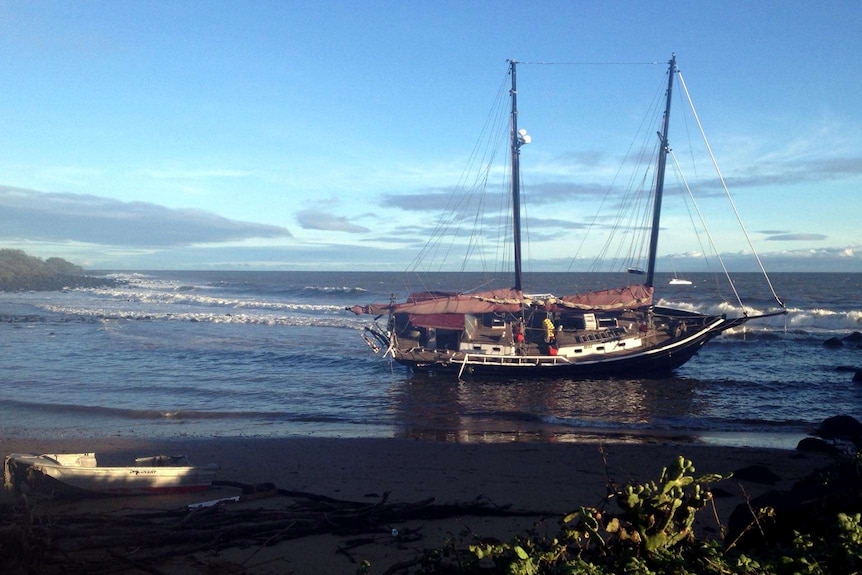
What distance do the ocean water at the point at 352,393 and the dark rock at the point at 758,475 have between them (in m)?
4.09

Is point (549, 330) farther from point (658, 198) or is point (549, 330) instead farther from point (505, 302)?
point (658, 198)

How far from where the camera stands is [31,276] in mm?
90750

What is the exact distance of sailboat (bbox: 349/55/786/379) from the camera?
2438cm

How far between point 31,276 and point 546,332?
9103cm

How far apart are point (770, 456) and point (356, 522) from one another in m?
10.0

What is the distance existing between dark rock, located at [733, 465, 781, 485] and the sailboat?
1250cm

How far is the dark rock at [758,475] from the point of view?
11203mm

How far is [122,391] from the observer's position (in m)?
20.5

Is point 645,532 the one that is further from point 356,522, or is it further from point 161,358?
point 161,358

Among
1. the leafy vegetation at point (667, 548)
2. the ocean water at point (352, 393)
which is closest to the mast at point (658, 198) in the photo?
the ocean water at point (352, 393)

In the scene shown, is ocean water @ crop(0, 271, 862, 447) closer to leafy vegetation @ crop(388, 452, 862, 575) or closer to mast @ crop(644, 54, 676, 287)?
mast @ crop(644, 54, 676, 287)

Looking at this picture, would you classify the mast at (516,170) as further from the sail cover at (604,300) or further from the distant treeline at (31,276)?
the distant treeline at (31,276)

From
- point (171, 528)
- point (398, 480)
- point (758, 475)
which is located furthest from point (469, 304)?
point (171, 528)

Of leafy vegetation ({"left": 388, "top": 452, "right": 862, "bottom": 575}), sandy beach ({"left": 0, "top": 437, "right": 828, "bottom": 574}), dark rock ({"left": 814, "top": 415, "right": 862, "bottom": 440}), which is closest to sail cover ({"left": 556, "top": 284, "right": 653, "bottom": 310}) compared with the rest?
dark rock ({"left": 814, "top": 415, "right": 862, "bottom": 440})
